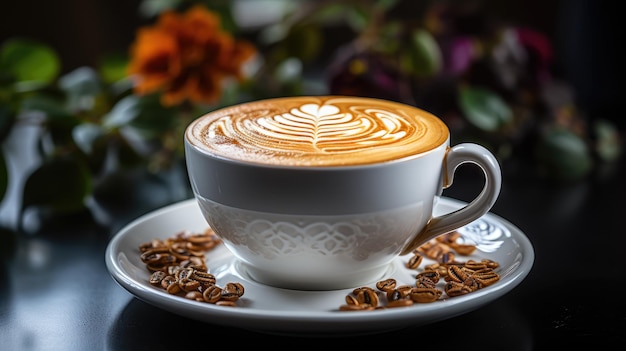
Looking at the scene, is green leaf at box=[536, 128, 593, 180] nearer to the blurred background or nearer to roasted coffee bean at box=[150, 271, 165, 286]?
the blurred background

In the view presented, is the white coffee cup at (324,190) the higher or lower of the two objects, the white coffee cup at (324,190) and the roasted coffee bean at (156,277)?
the higher

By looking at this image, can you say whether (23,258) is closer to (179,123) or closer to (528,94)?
(179,123)

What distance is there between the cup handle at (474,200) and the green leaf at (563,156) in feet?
1.22

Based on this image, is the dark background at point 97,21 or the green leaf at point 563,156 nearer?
the green leaf at point 563,156

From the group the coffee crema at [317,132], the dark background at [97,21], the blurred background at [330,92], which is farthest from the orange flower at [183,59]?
the dark background at [97,21]

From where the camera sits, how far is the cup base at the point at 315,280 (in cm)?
56

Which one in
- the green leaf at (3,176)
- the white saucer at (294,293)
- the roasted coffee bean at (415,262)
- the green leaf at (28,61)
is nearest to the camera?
the white saucer at (294,293)

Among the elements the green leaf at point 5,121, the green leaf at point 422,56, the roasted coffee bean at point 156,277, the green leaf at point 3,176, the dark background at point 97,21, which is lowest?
the dark background at point 97,21

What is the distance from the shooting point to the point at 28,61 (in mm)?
900

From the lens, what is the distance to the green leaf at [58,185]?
2.59 feet

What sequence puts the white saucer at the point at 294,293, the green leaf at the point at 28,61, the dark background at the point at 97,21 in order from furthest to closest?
1. the dark background at the point at 97,21
2. the green leaf at the point at 28,61
3. the white saucer at the point at 294,293

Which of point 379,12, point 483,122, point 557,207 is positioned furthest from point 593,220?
point 379,12

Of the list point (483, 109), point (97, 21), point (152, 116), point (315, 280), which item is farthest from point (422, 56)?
point (97, 21)

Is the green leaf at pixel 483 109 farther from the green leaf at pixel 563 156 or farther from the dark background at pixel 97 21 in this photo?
the dark background at pixel 97 21
